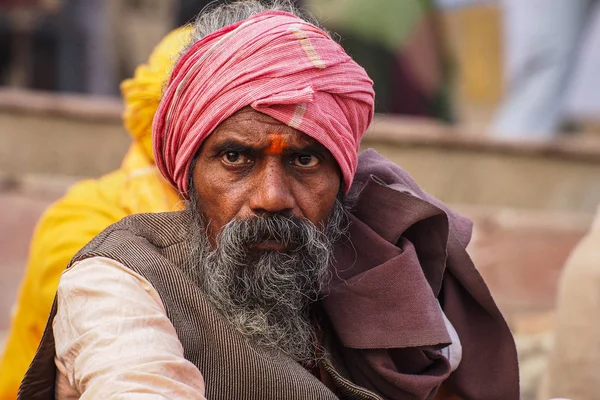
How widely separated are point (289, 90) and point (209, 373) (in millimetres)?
769

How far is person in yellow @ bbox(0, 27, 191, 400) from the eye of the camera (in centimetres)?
442

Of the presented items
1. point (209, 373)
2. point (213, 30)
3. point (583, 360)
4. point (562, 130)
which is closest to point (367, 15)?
point (562, 130)

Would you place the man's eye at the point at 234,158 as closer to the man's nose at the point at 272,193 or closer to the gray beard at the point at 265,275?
the man's nose at the point at 272,193

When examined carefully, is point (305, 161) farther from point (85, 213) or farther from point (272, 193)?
point (85, 213)

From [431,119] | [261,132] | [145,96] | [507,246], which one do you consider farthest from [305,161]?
[431,119]

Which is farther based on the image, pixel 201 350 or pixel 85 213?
pixel 85 213

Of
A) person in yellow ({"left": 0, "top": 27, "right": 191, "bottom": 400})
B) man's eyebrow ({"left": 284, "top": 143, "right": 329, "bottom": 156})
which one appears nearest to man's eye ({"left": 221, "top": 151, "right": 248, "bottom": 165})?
man's eyebrow ({"left": 284, "top": 143, "right": 329, "bottom": 156})

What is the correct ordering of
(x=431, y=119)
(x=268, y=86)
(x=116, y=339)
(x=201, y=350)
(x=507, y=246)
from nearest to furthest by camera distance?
(x=116, y=339) → (x=201, y=350) → (x=268, y=86) → (x=507, y=246) → (x=431, y=119)

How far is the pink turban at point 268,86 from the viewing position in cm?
314

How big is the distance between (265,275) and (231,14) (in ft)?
2.60

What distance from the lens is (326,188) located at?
10.8ft

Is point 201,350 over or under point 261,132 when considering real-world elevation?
under

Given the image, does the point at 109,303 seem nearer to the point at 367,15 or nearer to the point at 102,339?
the point at 102,339

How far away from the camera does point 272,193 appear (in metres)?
3.14
